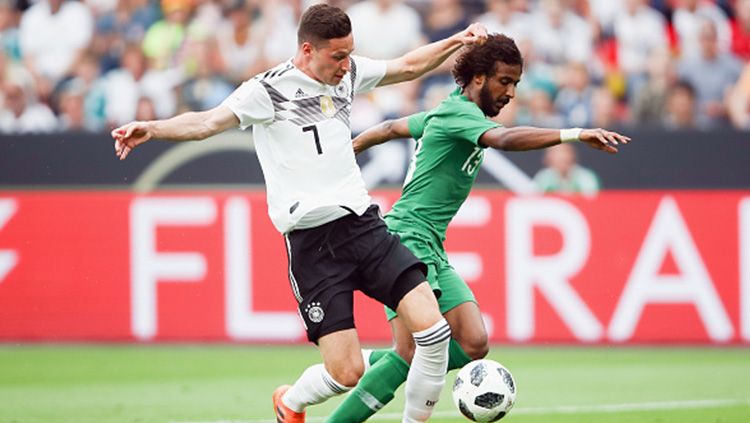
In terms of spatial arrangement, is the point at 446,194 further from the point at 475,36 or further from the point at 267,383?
the point at 267,383

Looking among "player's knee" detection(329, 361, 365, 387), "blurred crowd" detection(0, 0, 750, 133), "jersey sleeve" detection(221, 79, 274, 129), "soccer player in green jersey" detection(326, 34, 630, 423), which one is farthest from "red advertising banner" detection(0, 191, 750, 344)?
"jersey sleeve" detection(221, 79, 274, 129)

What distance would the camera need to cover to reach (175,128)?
7180 mm

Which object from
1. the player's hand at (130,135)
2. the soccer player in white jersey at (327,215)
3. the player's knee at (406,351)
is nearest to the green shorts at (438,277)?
the player's knee at (406,351)

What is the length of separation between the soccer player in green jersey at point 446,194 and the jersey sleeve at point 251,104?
3.87 feet

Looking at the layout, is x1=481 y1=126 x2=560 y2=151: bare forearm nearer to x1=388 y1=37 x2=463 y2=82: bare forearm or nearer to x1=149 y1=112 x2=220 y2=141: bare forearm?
x1=388 y1=37 x2=463 y2=82: bare forearm

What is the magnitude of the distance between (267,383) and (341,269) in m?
3.83

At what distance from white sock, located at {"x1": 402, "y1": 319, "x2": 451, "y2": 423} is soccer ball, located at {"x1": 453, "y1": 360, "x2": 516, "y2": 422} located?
0.76 ft

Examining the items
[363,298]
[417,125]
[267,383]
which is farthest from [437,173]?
[363,298]

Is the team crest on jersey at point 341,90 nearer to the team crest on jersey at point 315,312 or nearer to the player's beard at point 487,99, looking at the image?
the player's beard at point 487,99

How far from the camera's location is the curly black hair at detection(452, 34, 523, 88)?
8250 millimetres

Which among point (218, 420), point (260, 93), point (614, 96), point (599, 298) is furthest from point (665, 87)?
point (260, 93)

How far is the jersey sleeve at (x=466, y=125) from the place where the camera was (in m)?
7.86

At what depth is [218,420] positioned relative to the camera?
9352 mm

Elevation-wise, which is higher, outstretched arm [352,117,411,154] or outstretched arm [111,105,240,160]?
outstretched arm [111,105,240,160]
